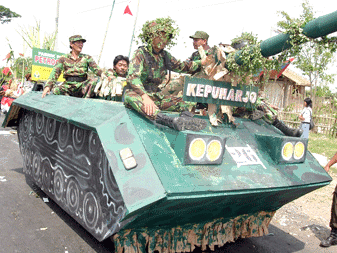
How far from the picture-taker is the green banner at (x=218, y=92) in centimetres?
279

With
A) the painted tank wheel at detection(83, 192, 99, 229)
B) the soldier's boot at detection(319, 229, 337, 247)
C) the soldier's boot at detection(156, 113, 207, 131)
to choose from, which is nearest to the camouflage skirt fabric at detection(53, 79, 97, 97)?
the painted tank wheel at detection(83, 192, 99, 229)

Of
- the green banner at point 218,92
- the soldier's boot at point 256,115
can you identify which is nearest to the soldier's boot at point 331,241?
the soldier's boot at point 256,115

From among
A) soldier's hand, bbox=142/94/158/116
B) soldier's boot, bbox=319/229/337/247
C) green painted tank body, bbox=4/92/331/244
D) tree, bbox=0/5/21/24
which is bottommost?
soldier's boot, bbox=319/229/337/247

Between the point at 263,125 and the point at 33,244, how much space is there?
246cm

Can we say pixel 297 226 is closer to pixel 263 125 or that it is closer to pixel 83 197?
pixel 263 125

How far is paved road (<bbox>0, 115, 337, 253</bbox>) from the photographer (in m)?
3.08

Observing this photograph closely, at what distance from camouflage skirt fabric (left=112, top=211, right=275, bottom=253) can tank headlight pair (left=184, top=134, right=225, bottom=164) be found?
0.71m

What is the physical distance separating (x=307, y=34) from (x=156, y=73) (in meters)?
1.46

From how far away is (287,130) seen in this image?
338 cm

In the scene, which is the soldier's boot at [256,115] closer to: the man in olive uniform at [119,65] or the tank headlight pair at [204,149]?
the tank headlight pair at [204,149]

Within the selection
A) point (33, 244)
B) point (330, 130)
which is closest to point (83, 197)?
point (33, 244)

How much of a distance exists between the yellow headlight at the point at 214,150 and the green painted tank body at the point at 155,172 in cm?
3

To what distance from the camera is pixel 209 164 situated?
96.4 inches

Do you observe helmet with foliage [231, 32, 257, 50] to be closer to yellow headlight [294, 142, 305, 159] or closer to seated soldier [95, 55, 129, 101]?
yellow headlight [294, 142, 305, 159]
